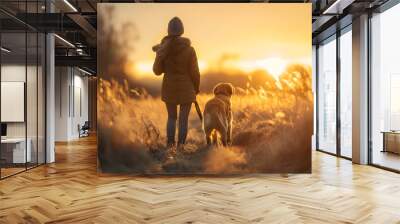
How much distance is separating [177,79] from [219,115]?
38.5 inches

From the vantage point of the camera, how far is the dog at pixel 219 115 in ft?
22.2

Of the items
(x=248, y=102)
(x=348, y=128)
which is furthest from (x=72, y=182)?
(x=348, y=128)

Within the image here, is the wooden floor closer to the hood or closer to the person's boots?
the person's boots

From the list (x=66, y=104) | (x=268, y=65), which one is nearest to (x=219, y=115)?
(x=268, y=65)

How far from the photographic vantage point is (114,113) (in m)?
6.70

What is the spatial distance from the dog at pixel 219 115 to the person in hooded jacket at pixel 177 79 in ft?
1.10

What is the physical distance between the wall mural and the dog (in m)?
0.02

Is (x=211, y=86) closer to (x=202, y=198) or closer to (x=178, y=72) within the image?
(x=178, y=72)

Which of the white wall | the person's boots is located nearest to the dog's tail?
the person's boots

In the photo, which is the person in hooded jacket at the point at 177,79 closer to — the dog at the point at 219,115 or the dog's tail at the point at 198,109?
the dog's tail at the point at 198,109

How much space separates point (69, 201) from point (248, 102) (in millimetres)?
3430

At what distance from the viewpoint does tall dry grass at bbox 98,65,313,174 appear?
22.0 ft

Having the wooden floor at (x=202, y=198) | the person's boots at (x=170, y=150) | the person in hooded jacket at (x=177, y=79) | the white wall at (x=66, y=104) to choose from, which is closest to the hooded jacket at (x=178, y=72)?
the person in hooded jacket at (x=177, y=79)

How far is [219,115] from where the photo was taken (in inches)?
267
